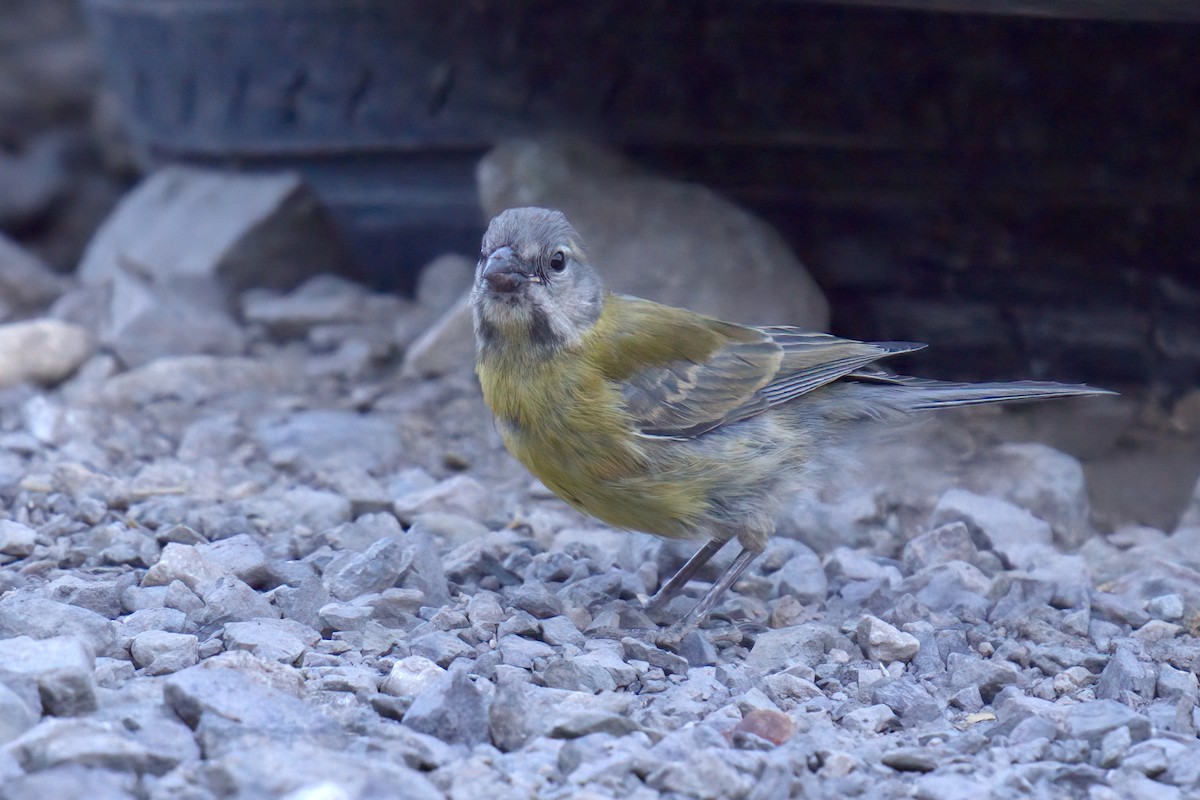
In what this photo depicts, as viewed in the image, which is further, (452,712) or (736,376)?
(736,376)

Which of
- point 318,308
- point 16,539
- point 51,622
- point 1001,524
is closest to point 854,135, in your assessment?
point 1001,524

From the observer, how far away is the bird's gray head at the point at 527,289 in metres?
4.16

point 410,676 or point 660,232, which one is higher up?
point 660,232

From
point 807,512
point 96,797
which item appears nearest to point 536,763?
point 96,797

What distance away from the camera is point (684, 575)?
14.2 feet

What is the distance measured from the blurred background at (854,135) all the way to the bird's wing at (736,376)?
112 centimetres

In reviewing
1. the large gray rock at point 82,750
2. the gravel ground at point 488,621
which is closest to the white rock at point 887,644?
the gravel ground at point 488,621

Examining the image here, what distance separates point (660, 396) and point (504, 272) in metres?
0.60

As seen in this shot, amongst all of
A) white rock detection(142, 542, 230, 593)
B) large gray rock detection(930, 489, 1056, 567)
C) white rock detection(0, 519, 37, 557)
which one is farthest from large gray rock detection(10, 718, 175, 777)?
large gray rock detection(930, 489, 1056, 567)

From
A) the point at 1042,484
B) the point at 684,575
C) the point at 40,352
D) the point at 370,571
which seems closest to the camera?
the point at 370,571

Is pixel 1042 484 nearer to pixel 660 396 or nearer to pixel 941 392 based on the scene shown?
pixel 941 392

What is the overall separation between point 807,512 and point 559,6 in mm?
2314

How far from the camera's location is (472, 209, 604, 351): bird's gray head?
4164mm

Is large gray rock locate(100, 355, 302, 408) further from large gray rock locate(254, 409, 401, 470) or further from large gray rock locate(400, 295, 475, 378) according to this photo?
large gray rock locate(400, 295, 475, 378)
